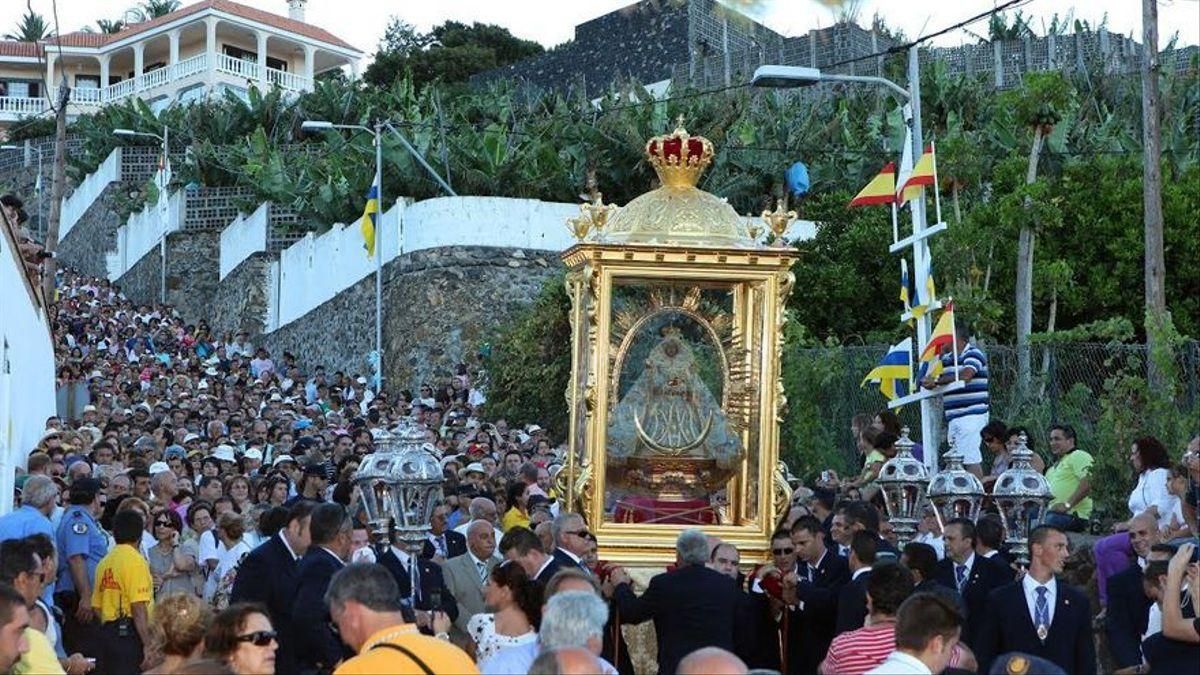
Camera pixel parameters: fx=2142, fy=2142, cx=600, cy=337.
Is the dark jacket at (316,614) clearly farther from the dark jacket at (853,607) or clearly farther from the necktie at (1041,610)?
the necktie at (1041,610)

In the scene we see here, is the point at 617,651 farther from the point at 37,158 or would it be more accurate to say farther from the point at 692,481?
the point at 37,158

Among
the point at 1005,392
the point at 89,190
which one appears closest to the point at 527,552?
the point at 1005,392

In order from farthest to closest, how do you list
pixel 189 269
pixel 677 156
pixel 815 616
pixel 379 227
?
pixel 189 269 → pixel 379 227 → pixel 677 156 → pixel 815 616

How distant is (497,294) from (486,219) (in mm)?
1318

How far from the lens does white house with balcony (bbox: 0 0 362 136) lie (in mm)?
78062

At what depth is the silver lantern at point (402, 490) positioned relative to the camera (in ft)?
39.9

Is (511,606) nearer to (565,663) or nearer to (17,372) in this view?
(565,663)

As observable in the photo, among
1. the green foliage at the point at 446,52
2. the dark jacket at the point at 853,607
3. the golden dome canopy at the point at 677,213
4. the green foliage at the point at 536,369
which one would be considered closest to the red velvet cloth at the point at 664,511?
the golden dome canopy at the point at 677,213

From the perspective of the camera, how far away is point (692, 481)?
14.9m

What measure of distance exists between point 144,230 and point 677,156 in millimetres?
40407

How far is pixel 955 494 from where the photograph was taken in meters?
13.9

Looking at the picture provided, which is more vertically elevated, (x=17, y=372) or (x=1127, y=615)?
(x=17, y=372)

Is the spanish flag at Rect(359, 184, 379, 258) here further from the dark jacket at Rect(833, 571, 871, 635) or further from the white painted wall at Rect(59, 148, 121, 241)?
the dark jacket at Rect(833, 571, 871, 635)

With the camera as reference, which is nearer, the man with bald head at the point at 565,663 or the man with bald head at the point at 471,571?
the man with bald head at the point at 565,663
